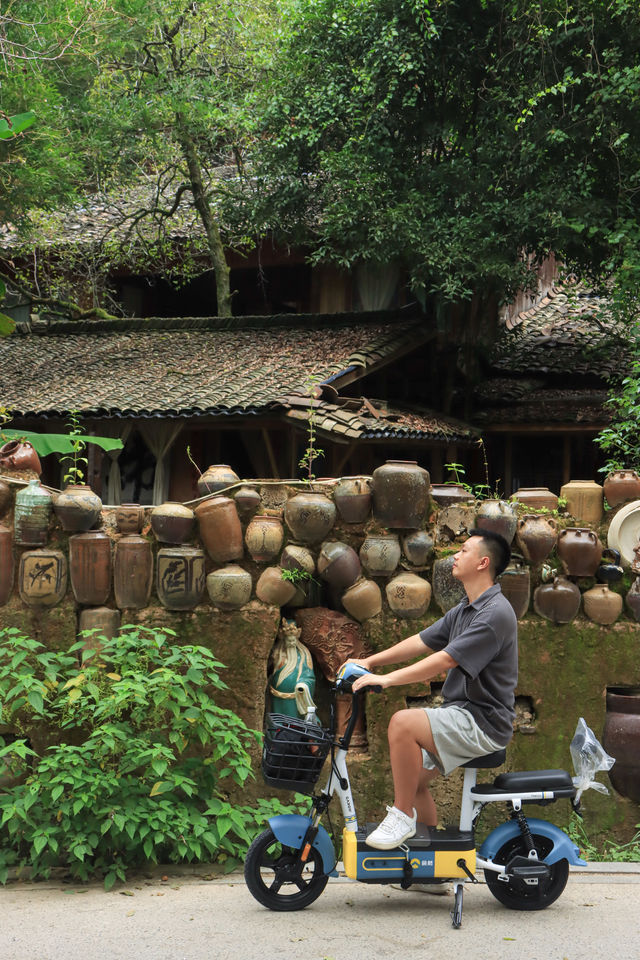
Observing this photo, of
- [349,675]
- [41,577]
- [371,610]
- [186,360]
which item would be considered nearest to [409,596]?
[371,610]

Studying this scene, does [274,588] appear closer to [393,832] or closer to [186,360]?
[393,832]

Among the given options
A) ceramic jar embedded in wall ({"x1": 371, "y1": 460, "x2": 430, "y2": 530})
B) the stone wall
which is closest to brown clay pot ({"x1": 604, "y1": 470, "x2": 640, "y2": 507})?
the stone wall

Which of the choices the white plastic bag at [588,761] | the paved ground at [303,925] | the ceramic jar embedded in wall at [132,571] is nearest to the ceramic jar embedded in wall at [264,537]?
the ceramic jar embedded in wall at [132,571]

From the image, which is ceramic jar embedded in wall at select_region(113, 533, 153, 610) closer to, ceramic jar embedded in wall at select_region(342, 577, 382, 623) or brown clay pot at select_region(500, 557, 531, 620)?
ceramic jar embedded in wall at select_region(342, 577, 382, 623)

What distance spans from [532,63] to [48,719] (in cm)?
1049

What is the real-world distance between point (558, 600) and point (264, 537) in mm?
1533

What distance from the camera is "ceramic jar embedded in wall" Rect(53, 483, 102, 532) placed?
15.6ft

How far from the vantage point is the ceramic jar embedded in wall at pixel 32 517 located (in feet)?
15.7

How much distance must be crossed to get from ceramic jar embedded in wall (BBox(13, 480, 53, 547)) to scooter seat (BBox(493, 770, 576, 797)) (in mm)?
2530

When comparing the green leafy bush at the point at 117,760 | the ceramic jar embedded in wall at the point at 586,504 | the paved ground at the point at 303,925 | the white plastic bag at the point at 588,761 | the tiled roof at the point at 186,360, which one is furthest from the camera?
the tiled roof at the point at 186,360

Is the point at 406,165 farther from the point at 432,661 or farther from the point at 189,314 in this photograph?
the point at 432,661

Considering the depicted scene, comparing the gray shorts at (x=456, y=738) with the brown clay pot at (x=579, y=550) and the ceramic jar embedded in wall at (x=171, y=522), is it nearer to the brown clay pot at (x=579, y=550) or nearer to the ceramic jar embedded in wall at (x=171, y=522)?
Result: the brown clay pot at (x=579, y=550)

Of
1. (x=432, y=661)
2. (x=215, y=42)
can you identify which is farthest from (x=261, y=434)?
(x=432, y=661)

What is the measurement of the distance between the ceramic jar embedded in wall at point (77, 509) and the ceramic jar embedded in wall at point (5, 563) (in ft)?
0.89
